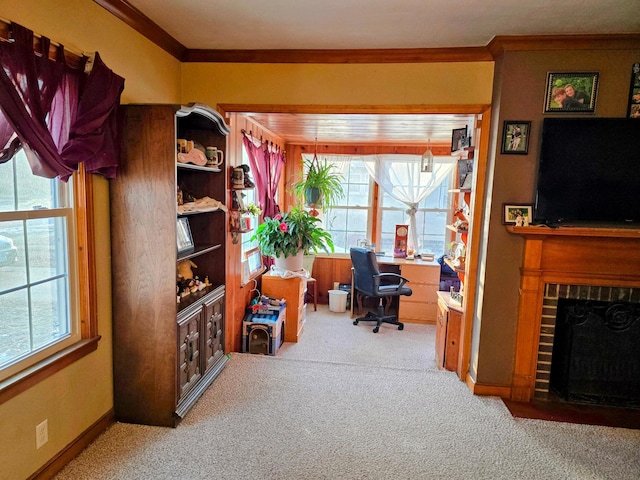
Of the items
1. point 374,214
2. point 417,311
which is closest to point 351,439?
point 417,311

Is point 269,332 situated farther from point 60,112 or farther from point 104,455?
point 60,112

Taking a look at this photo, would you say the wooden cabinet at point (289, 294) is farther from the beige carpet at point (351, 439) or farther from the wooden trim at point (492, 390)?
the wooden trim at point (492, 390)

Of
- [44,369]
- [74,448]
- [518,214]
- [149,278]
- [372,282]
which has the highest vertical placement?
[518,214]

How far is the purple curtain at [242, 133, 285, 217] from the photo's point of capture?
4242mm

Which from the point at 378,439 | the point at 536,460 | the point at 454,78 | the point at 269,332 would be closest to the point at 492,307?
the point at 536,460

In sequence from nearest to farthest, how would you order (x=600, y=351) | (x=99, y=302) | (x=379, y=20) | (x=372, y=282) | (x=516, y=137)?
(x=99, y=302)
(x=379, y=20)
(x=516, y=137)
(x=600, y=351)
(x=372, y=282)

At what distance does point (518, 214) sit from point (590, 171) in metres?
0.52

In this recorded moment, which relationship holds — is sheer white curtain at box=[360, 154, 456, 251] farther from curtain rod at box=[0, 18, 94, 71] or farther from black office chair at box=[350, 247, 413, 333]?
curtain rod at box=[0, 18, 94, 71]

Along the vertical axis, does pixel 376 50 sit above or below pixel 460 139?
above

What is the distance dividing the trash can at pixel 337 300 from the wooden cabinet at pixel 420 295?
783 millimetres

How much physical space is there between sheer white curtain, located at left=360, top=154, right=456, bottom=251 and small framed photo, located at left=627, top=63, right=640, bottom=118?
302cm

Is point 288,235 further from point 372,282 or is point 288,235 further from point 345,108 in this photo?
point 345,108

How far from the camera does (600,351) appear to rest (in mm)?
2770

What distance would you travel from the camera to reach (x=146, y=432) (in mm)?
2275
